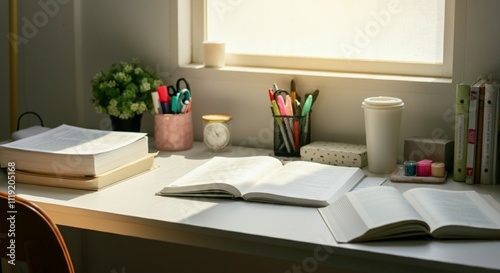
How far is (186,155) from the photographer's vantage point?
7.66 ft

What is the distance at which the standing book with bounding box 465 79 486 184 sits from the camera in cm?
196

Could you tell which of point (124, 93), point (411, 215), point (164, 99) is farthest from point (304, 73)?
point (411, 215)

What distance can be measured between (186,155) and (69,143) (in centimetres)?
37

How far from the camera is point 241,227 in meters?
1.69

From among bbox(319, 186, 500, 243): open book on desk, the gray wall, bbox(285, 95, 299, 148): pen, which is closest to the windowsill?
the gray wall

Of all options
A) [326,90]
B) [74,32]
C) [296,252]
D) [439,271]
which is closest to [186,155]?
[326,90]

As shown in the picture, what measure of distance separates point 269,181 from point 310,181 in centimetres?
10

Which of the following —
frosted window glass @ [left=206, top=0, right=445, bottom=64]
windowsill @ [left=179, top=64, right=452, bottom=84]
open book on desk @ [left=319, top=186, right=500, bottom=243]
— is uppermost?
frosted window glass @ [left=206, top=0, right=445, bottom=64]

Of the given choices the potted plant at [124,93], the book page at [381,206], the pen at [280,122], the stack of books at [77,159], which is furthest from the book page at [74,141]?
the book page at [381,206]

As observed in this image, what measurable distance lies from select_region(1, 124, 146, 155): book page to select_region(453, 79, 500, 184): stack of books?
82 cm

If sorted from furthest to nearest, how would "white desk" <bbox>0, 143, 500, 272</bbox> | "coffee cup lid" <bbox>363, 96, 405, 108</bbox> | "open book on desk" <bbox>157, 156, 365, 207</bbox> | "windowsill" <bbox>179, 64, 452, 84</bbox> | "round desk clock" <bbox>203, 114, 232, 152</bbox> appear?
"round desk clock" <bbox>203, 114, 232, 152</bbox> → "windowsill" <bbox>179, 64, 452, 84</bbox> → "coffee cup lid" <bbox>363, 96, 405, 108</bbox> → "open book on desk" <bbox>157, 156, 365, 207</bbox> → "white desk" <bbox>0, 143, 500, 272</bbox>

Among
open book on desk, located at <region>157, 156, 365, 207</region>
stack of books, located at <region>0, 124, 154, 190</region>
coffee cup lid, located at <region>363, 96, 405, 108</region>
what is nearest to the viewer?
open book on desk, located at <region>157, 156, 365, 207</region>

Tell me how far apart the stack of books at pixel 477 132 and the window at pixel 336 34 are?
10.3 inches

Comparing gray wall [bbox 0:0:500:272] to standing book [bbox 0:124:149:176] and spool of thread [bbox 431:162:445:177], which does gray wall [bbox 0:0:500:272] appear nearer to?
spool of thread [bbox 431:162:445:177]
